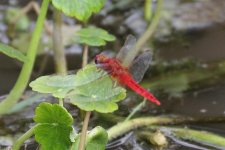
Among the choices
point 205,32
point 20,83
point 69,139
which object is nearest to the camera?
point 69,139

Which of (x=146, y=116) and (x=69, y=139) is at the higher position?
(x=146, y=116)

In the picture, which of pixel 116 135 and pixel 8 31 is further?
pixel 8 31

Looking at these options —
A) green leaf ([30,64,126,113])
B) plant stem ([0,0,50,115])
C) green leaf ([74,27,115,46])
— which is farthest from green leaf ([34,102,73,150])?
green leaf ([74,27,115,46])

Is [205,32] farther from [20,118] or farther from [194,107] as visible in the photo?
[20,118]

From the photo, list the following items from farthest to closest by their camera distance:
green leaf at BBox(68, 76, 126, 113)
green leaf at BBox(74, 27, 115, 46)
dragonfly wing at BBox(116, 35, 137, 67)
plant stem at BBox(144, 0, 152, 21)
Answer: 1. plant stem at BBox(144, 0, 152, 21)
2. green leaf at BBox(74, 27, 115, 46)
3. dragonfly wing at BBox(116, 35, 137, 67)
4. green leaf at BBox(68, 76, 126, 113)

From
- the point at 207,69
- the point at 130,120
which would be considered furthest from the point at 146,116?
the point at 207,69

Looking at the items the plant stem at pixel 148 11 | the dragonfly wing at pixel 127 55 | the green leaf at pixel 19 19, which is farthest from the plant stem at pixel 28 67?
the plant stem at pixel 148 11

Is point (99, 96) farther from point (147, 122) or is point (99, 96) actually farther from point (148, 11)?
point (148, 11)

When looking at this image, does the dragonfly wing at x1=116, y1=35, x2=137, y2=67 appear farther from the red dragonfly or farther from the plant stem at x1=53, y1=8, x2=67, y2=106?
the plant stem at x1=53, y1=8, x2=67, y2=106
